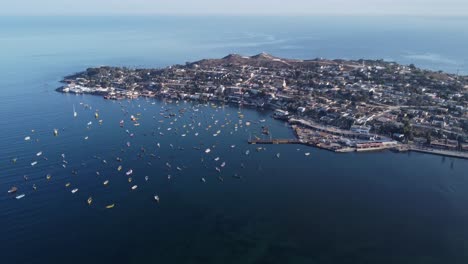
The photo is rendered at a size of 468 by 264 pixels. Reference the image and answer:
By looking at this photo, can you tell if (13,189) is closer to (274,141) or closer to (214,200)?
(214,200)

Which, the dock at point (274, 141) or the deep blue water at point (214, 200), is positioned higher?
the dock at point (274, 141)

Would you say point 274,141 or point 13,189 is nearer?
point 13,189

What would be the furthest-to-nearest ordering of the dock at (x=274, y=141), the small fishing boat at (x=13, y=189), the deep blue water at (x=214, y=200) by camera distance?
the dock at (x=274, y=141)
the small fishing boat at (x=13, y=189)
the deep blue water at (x=214, y=200)

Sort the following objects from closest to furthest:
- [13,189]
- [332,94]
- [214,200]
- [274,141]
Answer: [214,200]
[13,189]
[274,141]
[332,94]

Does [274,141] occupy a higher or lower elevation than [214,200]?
higher

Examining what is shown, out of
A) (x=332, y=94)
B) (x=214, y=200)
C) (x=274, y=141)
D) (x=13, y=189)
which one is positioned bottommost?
(x=214, y=200)

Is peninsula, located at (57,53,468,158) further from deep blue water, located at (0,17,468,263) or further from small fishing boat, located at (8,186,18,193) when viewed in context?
small fishing boat, located at (8,186,18,193)

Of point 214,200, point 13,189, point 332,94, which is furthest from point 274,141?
point 13,189

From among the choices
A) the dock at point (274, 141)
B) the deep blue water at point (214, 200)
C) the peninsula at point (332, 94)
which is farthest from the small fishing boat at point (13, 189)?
the peninsula at point (332, 94)

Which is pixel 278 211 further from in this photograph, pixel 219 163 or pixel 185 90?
pixel 185 90

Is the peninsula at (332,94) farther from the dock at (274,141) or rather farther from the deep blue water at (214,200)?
the deep blue water at (214,200)
